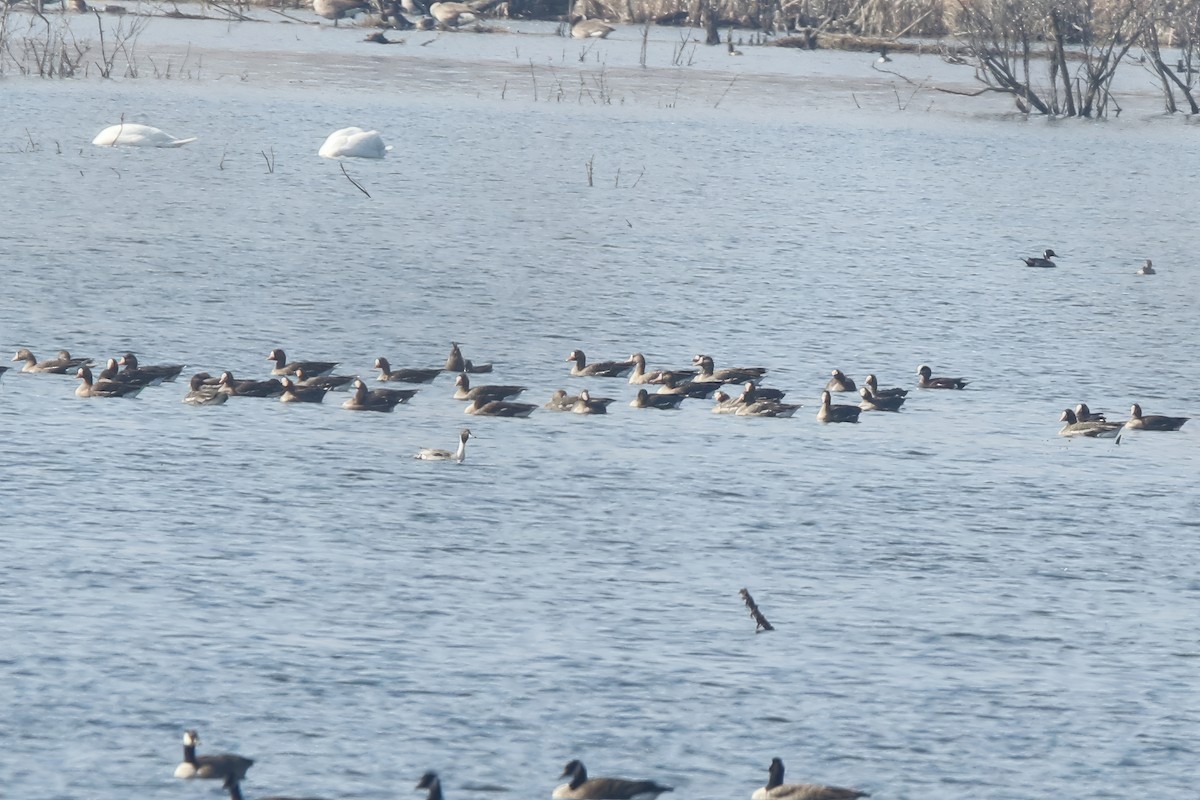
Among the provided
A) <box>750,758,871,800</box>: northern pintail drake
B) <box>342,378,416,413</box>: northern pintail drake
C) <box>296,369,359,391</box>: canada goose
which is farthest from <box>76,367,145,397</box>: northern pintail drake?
<box>750,758,871,800</box>: northern pintail drake

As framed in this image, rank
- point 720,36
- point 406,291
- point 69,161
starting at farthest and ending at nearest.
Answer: point 720,36 < point 69,161 < point 406,291

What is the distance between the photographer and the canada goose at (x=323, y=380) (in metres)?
31.5

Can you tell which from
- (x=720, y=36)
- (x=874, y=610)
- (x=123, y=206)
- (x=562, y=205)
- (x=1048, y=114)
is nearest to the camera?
(x=874, y=610)

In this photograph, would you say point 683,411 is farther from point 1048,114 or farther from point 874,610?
point 1048,114

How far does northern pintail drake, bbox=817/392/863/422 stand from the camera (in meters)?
31.2

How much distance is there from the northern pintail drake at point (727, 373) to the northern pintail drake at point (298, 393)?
6715 mm

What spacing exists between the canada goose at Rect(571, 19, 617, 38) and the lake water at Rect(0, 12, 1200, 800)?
58.8 meters

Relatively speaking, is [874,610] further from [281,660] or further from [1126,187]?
[1126,187]

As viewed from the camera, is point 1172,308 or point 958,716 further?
point 1172,308

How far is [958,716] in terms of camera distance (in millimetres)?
17938

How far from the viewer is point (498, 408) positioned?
30812 millimetres

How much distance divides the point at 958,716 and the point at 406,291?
27851mm

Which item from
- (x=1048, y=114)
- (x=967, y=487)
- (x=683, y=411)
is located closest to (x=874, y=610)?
(x=967, y=487)

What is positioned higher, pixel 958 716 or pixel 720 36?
pixel 720 36
